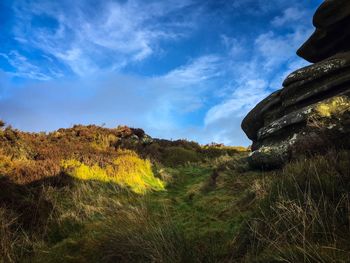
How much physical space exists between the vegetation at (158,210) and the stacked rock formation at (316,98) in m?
1.04

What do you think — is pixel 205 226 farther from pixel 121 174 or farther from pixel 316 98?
pixel 316 98

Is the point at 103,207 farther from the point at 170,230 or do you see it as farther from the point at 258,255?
the point at 258,255

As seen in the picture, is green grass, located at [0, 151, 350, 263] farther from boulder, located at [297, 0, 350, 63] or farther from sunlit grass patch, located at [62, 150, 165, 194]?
boulder, located at [297, 0, 350, 63]

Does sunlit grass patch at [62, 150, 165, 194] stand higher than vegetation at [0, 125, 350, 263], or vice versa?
sunlit grass patch at [62, 150, 165, 194]

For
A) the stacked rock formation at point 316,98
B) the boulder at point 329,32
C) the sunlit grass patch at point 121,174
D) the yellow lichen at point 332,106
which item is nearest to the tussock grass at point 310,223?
the stacked rock formation at point 316,98

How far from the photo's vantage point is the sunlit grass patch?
1164 cm

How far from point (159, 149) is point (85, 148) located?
276 inches

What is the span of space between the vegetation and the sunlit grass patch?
0.05 metres

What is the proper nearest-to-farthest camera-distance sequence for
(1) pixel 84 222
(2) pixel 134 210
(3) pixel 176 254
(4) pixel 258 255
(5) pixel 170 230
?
1. (4) pixel 258 255
2. (3) pixel 176 254
3. (5) pixel 170 230
4. (2) pixel 134 210
5. (1) pixel 84 222

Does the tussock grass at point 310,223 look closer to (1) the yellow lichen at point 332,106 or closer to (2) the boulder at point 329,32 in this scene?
(1) the yellow lichen at point 332,106

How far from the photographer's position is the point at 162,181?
47.6ft

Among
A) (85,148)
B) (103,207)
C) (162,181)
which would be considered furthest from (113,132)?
(103,207)

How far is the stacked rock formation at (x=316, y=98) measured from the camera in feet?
32.6

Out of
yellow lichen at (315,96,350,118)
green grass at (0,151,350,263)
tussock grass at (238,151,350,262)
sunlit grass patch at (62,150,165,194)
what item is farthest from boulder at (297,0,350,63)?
sunlit grass patch at (62,150,165,194)
